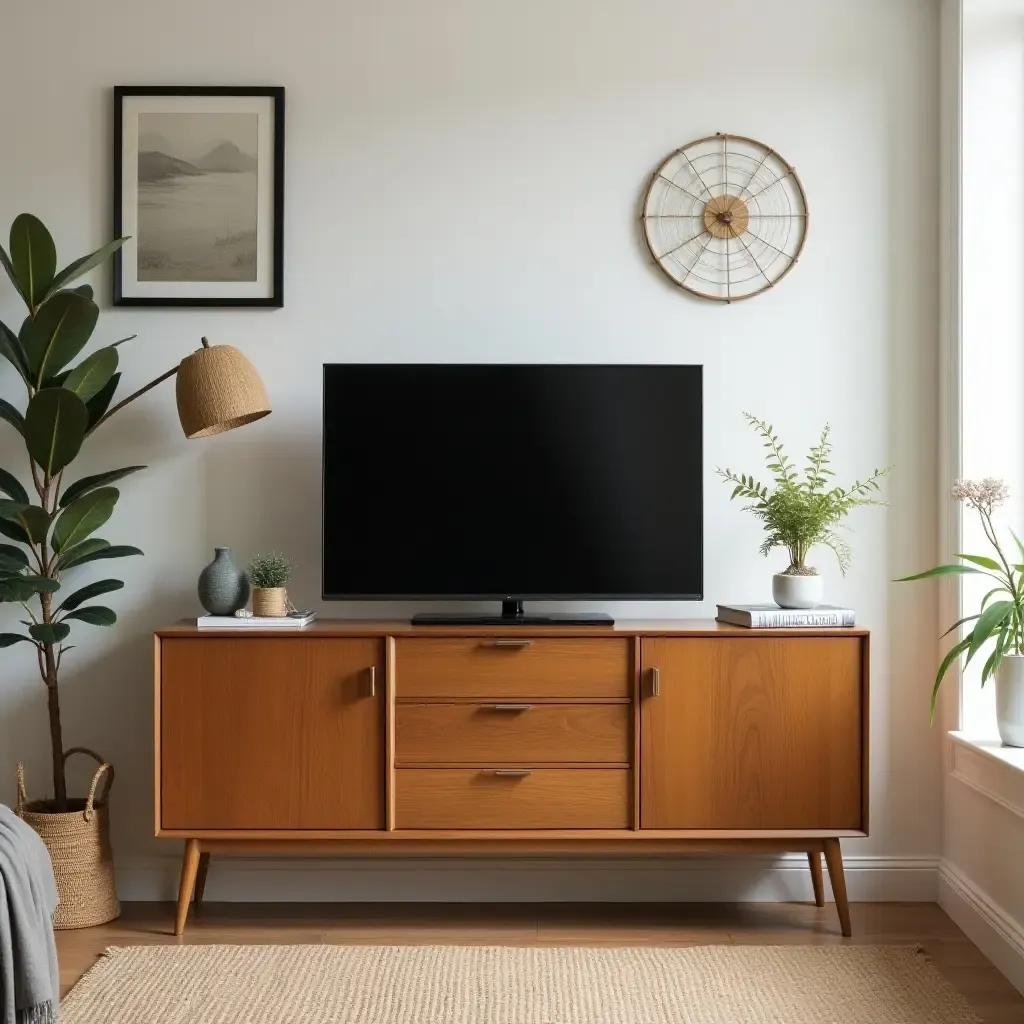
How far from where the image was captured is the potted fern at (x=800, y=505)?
2.84 m

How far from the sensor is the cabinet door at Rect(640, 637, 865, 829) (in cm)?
273

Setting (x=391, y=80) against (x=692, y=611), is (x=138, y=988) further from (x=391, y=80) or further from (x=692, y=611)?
(x=391, y=80)

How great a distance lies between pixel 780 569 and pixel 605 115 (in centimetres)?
140

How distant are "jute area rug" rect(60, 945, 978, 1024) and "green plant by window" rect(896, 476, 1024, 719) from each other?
70 cm

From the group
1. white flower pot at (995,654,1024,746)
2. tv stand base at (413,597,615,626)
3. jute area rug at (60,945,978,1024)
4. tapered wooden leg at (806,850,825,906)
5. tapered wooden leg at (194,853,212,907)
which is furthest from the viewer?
tapered wooden leg at (194,853,212,907)

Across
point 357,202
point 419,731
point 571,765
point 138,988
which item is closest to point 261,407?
point 357,202

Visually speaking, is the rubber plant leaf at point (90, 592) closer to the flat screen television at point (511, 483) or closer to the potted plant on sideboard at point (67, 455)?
the potted plant on sideboard at point (67, 455)

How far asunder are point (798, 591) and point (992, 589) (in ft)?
1.85

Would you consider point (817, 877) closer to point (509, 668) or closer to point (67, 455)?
point (509, 668)

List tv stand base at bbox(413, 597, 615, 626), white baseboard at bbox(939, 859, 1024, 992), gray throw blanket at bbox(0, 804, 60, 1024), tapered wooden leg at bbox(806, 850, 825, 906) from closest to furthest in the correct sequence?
gray throw blanket at bbox(0, 804, 60, 1024), white baseboard at bbox(939, 859, 1024, 992), tv stand base at bbox(413, 597, 615, 626), tapered wooden leg at bbox(806, 850, 825, 906)

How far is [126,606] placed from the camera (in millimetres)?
3125

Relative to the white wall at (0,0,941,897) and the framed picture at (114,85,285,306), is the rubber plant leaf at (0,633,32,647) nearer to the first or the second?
the white wall at (0,0,941,897)

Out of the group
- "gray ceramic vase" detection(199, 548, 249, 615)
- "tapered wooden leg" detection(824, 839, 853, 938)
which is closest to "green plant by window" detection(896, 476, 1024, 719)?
"tapered wooden leg" detection(824, 839, 853, 938)

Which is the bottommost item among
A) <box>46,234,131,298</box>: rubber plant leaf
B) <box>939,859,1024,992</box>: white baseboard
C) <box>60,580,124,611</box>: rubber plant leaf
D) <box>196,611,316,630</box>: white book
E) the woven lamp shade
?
<box>939,859,1024,992</box>: white baseboard
